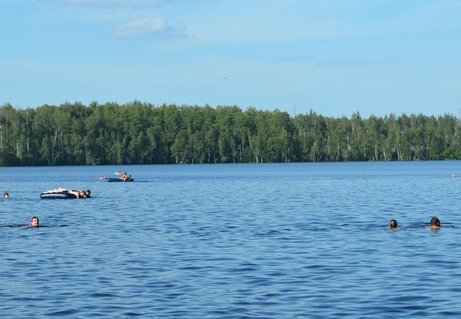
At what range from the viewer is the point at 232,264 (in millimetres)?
34375

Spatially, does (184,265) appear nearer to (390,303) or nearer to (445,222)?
(390,303)

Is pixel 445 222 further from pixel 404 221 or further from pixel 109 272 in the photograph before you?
pixel 109 272

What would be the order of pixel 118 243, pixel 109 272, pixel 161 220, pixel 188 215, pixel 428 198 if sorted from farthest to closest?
1. pixel 428 198
2. pixel 188 215
3. pixel 161 220
4. pixel 118 243
5. pixel 109 272

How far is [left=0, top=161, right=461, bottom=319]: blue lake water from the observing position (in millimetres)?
26125

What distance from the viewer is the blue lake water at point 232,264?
2612 centimetres

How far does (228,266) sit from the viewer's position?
33781 millimetres

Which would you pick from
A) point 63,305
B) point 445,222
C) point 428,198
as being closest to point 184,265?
point 63,305

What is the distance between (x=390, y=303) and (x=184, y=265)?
396 inches

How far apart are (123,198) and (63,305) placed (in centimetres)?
5708

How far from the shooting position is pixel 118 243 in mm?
42469

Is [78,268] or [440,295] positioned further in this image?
[78,268]

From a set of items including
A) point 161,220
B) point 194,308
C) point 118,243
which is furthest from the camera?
point 161,220

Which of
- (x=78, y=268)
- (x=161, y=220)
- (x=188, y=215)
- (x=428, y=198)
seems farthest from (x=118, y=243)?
(x=428, y=198)

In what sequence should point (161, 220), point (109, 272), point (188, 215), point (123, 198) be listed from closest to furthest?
point (109, 272)
point (161, 220)
point (188, 215)
point (123, 198)
